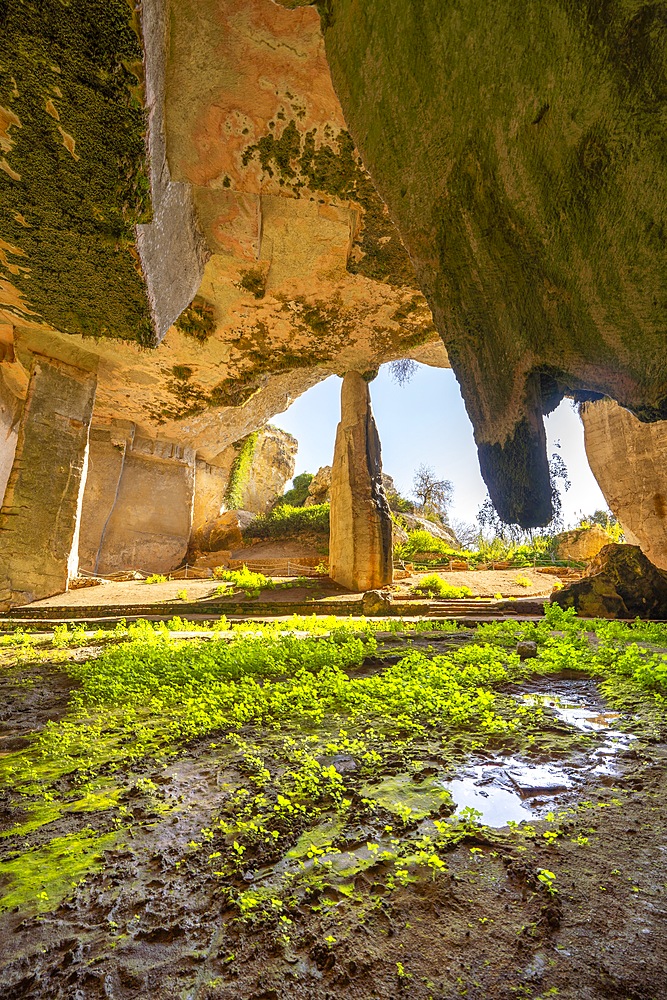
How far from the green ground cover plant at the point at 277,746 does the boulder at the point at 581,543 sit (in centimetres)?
1915

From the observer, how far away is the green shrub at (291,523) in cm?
Answer: 2472

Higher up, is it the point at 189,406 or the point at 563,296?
the point at 189,406

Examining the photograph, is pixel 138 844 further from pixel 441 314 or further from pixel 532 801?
pixel 441 314

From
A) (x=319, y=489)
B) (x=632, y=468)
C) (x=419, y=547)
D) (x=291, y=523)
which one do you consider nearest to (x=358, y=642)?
(x=632, y=468)

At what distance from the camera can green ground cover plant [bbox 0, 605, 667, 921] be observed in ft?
4.68

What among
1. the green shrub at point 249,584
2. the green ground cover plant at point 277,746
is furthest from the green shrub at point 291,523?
the green ground cover plant at point 277,746

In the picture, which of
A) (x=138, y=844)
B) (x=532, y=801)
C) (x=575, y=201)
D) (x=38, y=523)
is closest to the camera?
(x=138, y=844)

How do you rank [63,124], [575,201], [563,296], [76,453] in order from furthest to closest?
[76,453] → [63,124] → [563,296] → [575,201]

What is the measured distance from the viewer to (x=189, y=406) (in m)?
14.1

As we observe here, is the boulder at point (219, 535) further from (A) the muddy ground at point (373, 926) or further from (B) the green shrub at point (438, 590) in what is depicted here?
(A) the muddy ground at point (373, 926)

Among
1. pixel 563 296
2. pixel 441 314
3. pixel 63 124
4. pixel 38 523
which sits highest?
pixel 63 124

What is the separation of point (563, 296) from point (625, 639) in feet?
15.1

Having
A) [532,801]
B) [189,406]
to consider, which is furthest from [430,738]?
[189,406]

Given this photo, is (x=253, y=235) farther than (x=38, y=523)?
No
